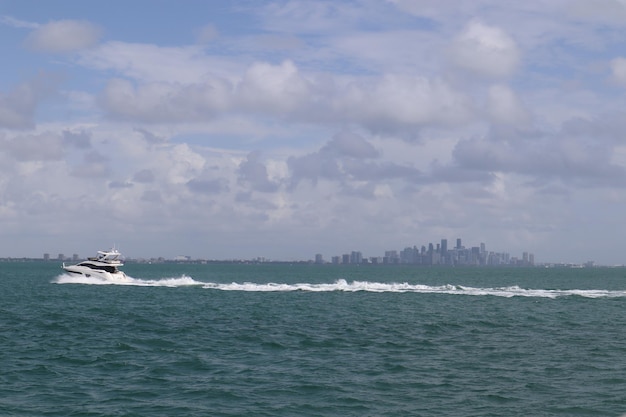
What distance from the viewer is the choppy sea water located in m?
31.3

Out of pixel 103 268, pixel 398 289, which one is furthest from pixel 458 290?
pixel 103 268

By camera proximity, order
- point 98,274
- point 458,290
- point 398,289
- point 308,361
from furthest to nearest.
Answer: point 98,274, point 398,289, point 458,290, point 308,361

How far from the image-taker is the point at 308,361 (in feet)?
139

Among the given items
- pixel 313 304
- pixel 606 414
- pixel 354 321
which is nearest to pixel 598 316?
pixel 354 321

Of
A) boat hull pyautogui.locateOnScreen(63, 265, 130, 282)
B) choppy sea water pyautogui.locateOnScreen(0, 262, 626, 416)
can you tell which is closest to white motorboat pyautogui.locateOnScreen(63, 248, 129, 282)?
boat hull pyautogui.locateOnScreen(63, 265, 130, 282)

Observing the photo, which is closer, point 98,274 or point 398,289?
point 398,289

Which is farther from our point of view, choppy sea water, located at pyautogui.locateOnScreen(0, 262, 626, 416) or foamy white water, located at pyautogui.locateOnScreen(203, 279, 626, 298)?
foamy white water, located at pyautogui.locateOnScreen(203, 279, 626, 298)

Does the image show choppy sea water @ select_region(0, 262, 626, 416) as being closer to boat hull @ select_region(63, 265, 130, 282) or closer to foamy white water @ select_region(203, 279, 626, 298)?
foamy white water @ select_region(203, 279, 626, 298)

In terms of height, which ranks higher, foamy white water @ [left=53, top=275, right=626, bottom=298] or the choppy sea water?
foamy white water @ [left=53, top=275, right=626, bottom=298]

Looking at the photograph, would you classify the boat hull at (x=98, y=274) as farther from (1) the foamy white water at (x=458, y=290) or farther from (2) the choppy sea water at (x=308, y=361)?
(2) the choppy sea water at (x=308, y=361)

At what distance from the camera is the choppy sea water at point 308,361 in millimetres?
31344

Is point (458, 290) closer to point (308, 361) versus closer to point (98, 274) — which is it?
point (98, 274)

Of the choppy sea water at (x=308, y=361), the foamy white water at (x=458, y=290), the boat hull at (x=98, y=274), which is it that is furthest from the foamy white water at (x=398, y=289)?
the choppy sea water at (x=308, y=361)

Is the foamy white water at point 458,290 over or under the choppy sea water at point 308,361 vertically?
over
